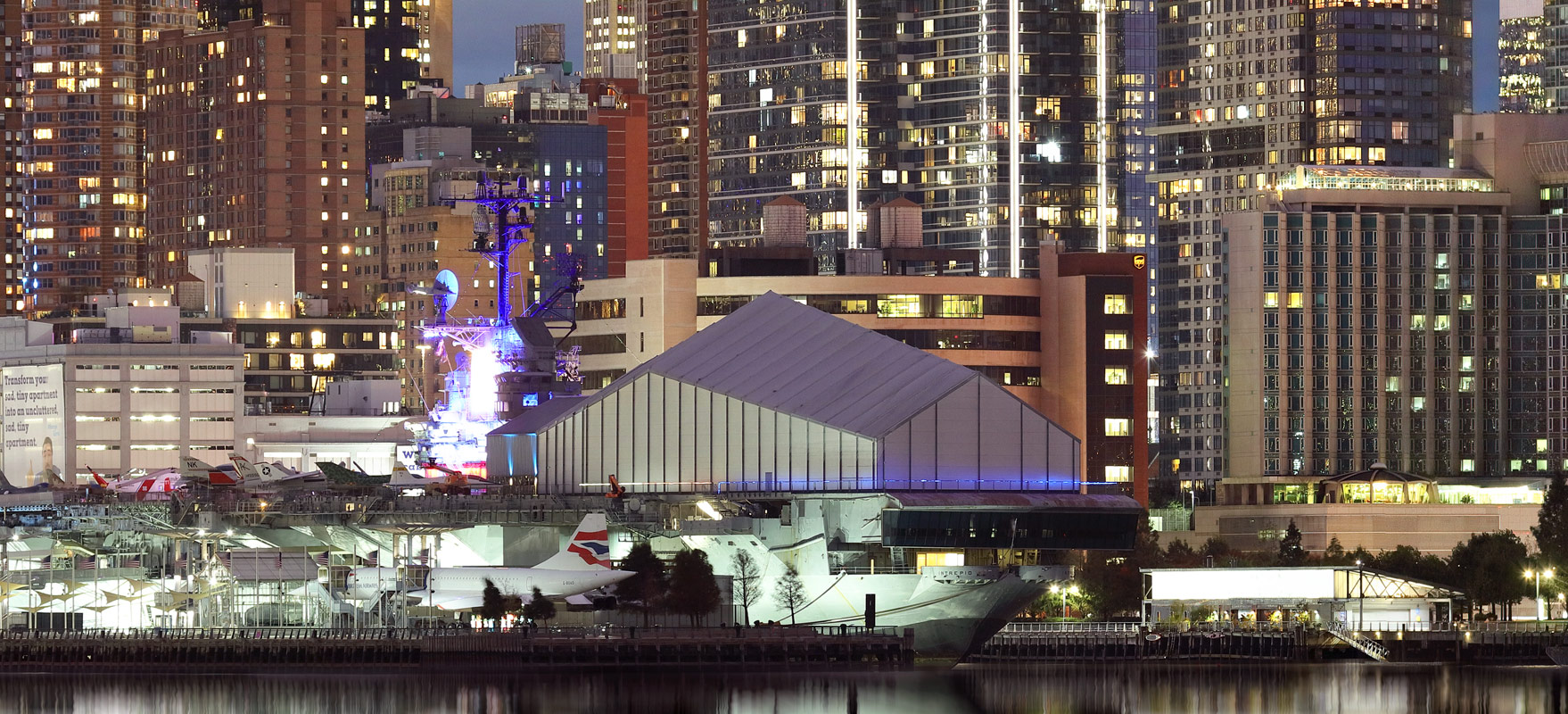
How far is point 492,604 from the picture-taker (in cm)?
18538

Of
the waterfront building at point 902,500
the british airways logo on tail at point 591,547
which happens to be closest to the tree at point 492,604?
the british airways logo on tail at point 591,547

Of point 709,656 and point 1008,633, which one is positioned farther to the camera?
point 1008,633

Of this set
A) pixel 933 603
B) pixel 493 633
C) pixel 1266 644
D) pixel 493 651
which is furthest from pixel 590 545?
pixel 1266 644

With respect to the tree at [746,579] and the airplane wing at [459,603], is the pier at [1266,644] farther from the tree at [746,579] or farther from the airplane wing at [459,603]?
the airplane wing at [459,603]

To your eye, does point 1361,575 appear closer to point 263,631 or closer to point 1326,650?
point 1326,650

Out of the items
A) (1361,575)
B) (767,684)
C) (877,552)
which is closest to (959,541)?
(877,552)

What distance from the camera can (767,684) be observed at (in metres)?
167

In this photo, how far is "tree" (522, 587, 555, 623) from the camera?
7269 inches

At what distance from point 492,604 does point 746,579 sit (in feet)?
51.8

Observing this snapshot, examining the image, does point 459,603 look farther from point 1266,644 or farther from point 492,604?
point 1266,644

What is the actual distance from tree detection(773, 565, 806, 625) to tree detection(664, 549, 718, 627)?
3967mm

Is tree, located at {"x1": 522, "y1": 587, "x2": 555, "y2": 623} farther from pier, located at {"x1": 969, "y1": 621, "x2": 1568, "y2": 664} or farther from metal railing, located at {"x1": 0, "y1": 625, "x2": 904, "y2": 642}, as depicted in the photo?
pier, located at {"x1": 969, "y1": 621, "x2": 1568, "y2": 664}

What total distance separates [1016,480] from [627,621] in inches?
1020

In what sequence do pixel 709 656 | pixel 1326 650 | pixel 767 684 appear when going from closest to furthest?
pixel 767 684
pixel 709 656
pixel 1326 650
